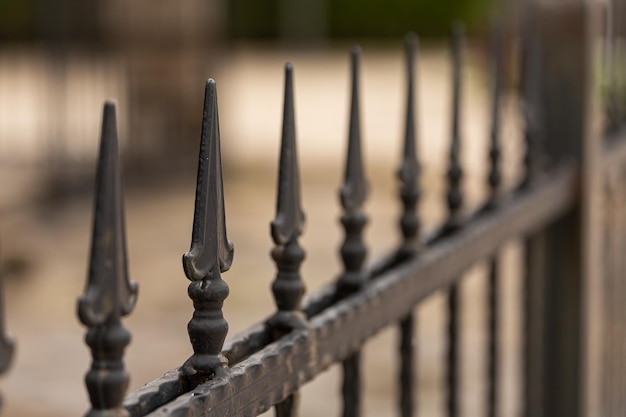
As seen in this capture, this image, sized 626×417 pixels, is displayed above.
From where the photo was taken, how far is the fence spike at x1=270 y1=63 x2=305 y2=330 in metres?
1.21

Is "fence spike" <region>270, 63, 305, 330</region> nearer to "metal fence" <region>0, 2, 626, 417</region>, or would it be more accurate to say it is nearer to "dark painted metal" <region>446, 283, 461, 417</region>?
"metal fence" <region>0, 2, 626, 417</region>

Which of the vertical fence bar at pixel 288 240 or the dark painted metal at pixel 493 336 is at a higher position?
the vertical fence bar at pixel 288 240

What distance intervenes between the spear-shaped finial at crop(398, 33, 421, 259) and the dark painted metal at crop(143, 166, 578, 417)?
0.03 meters

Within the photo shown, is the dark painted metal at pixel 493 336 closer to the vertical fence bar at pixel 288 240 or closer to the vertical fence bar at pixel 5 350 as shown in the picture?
the vertical fence bar at pixel 288 240

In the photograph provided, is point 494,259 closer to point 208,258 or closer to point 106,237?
point 208,258

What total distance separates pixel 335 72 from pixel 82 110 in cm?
1461

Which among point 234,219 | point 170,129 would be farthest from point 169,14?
point 234,219

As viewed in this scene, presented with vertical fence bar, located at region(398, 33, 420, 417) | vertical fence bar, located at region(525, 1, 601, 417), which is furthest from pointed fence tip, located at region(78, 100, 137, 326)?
vertical fence bar, located at region(525, 1, 601, 417)

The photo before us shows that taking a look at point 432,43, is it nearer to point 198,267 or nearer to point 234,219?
point 234,219

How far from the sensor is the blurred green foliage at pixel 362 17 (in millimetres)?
26453

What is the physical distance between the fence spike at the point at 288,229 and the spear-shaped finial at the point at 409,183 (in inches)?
14.5

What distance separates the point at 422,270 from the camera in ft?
5.23

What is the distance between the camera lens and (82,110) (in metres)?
8.66

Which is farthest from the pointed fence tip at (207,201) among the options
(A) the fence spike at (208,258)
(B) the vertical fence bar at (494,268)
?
(B) the vertical fence bar at (494,268)
